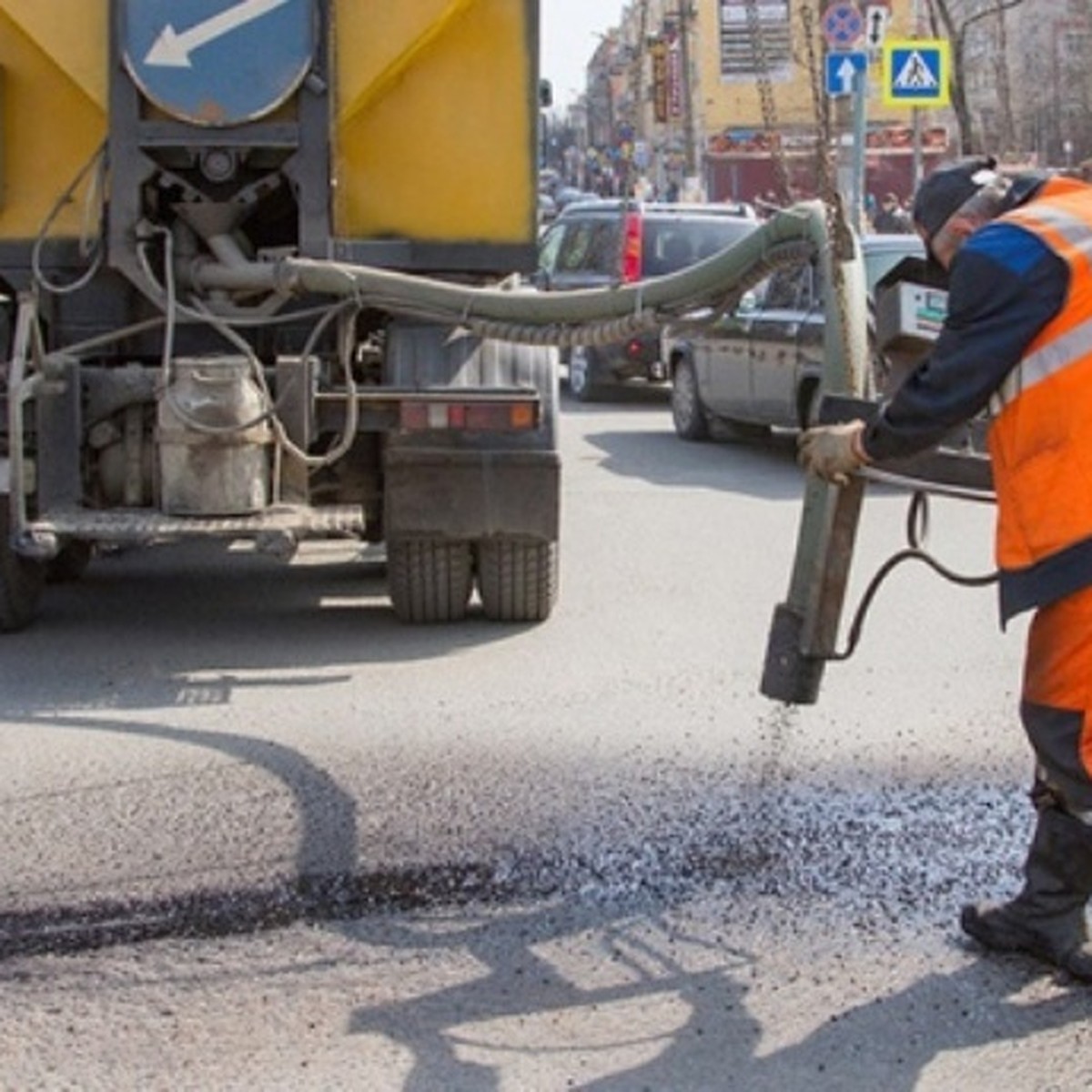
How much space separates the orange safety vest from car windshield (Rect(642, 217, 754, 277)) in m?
13.9

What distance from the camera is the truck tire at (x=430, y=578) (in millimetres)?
8078

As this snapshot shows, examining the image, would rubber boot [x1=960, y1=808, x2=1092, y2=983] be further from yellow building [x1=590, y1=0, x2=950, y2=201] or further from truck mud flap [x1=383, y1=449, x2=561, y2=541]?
yellow building [x1=590, y1=0, x2=950, y2=201]

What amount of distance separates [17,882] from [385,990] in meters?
1.22

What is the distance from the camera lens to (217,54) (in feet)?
25.5

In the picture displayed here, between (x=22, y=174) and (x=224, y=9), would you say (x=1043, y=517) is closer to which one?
(x=224, y=9)

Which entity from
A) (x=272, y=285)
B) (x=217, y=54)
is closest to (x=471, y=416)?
(x=272, y=285)

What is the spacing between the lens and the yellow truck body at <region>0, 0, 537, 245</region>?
25.9 feet

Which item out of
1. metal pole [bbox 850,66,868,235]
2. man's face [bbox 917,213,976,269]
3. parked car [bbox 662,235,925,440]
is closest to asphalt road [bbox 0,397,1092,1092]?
man's face [bbox 917,213,976,269]

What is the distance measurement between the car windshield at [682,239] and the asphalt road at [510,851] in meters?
9.49

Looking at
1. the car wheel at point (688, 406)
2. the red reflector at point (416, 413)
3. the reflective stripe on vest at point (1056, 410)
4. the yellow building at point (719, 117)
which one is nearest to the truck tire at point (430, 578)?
the red reflector at point (416, 413)

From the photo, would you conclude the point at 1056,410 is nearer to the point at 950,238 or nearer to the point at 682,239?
the point at 950,238

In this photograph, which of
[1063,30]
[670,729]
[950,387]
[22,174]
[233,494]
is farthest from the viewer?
[1063,30]

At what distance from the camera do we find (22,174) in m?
8.15

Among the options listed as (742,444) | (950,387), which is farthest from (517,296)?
(742,444)
